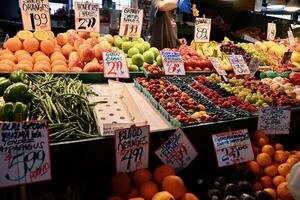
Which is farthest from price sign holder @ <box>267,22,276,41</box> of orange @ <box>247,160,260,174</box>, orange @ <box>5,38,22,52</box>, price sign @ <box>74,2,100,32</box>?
orange @ <box>5,38,22,52</box>

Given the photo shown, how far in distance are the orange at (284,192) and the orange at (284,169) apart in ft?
0.42

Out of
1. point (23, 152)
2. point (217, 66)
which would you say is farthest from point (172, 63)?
point (23, 152)

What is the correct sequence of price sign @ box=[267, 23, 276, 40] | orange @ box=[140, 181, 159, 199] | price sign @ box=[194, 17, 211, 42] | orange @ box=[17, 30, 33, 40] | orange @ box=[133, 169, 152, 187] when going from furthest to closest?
price sign @ box=[267, 23, 276, 40] → price sign @ box=[194, 17, 211, 42] → orange @ box=[17, 30, 33, 40] → orange @ box=[133, 169, 152, 187] → orange @ box=[140, 181, 159, 199]

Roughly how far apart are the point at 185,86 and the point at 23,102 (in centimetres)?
173

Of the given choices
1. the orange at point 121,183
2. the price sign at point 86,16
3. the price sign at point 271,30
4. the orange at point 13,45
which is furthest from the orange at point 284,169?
the price sign at point 271,30

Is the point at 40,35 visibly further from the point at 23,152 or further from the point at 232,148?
the point at 232,148

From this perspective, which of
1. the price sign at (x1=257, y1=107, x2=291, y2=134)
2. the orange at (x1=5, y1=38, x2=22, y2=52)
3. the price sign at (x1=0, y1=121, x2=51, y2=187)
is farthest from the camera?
the orange at (x1=5, y1=38, x2=22, y2=52)

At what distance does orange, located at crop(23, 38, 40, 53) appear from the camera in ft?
11.7

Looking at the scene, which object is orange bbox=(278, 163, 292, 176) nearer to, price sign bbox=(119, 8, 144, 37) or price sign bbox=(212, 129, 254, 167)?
A: price sign bbox=(212, 129, 254, 167)

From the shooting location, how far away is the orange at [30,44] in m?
3.56

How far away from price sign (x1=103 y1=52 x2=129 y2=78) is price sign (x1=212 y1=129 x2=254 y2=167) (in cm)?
141

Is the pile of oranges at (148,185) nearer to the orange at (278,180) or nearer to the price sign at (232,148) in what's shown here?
the price sign at (232,148)

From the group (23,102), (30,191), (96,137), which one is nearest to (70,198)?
(30,191)

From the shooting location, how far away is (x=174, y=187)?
1927 millimetres
